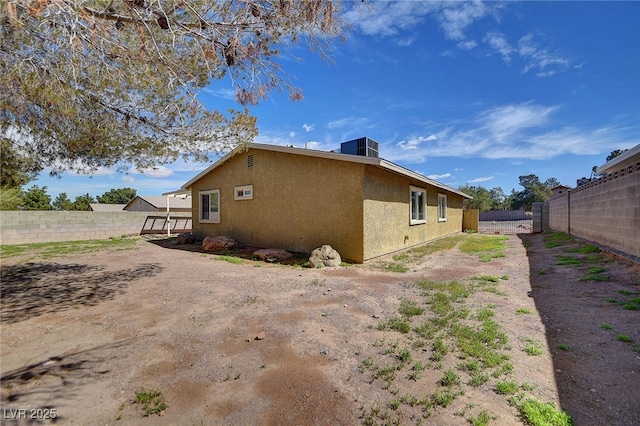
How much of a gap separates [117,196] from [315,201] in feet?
238

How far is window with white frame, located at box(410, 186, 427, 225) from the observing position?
38.0 feet

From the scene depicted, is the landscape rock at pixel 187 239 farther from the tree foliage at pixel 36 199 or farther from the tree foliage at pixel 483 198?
the tree foliage at pixel 483 198

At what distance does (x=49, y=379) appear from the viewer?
2.54 metres

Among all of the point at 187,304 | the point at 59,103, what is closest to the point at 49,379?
the point at 187,304

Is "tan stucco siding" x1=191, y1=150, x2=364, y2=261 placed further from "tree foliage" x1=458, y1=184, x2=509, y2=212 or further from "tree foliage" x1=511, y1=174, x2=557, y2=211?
"tree foliage" x1=511, y1=174, x2=557, y2=211

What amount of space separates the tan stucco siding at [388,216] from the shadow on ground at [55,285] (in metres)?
5.70

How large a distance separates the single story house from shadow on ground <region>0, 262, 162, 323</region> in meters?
3.52

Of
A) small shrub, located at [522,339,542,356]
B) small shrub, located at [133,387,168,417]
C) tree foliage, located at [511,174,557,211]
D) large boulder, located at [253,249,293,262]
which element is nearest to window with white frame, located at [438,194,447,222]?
large boulder, located at [253,249,293,262]

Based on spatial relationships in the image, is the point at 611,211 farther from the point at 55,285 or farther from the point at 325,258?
the point at 55,285

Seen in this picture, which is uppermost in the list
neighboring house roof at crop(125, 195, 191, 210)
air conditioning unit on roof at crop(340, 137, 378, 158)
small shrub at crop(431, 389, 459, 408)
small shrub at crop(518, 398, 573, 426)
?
air conditioning unit on roof at crop(340, 137, 378, 158)

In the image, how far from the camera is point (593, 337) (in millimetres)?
3248

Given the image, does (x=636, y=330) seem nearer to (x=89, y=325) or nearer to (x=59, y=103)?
(x=89, y=325)

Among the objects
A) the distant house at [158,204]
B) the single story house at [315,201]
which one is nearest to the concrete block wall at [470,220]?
the single story house at [315,201]

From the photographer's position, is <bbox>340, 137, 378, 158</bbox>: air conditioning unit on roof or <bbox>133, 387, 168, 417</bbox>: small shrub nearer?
<bbox>133, 387, 168, 417</bbox>: small shrub
